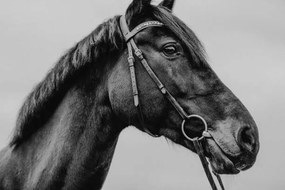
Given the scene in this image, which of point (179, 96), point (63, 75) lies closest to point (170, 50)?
point (179, 96)

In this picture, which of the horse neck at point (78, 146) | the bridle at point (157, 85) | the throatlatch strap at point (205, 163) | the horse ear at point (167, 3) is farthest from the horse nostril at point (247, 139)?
the horse ear at point (167, 3)

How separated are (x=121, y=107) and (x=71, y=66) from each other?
814 mm

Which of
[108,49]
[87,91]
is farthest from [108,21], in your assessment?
[87,91]

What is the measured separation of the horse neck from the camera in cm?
607

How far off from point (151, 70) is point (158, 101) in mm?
347

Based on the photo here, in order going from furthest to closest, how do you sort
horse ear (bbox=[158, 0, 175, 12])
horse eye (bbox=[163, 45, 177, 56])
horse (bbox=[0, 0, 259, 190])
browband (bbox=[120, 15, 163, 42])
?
horse ear (bbox=[158, 0, 175, 12])
browband (bbox=[120, 15, 163, 42])
horse eye (bbox=[163, 45, 177, 56])
horse (bbox=[0, 0, 259, 190])

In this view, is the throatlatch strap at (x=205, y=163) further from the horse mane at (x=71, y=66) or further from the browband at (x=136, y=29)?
the browband at (x=136, y=29)

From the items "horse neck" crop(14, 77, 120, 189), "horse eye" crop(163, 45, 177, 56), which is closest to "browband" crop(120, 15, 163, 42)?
"horse eye" crop(163, 45, 177, 56)

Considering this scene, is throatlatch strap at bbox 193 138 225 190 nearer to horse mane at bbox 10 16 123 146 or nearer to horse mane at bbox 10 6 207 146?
horse mane at bbox 10 6 207 146

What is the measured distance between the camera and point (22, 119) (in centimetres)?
648

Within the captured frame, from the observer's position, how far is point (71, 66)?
20.9 feet

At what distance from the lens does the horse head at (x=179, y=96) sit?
551 centimetres

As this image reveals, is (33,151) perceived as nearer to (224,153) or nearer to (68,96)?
(68,96)

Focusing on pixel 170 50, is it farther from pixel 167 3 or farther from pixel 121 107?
pixel 167 3
